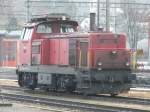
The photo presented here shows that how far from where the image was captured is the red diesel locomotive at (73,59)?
21.1 metres

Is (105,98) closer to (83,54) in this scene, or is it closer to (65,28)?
(83,54)

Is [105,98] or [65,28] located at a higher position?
[65,28]

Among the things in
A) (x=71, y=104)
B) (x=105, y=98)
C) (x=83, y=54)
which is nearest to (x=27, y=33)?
(x=83, y=54)

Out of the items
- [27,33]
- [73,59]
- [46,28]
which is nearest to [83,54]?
→ [73,59]

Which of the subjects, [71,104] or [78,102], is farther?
[78,102]

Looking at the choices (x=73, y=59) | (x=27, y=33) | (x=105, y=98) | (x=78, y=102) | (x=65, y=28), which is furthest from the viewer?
(x=27, y=33)

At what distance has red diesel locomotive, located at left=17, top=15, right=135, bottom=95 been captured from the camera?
69.2ft

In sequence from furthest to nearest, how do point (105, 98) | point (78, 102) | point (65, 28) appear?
1. point (65, 28)
2. point (105, 98)
3. point (78, 102)

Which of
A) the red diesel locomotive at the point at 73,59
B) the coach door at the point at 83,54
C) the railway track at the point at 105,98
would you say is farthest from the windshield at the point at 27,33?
the coach door at the point at 83,54

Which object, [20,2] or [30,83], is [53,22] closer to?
[30,83]

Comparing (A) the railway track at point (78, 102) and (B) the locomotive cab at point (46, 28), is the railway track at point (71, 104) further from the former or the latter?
(B) the locomotive cab at point (46, 28)

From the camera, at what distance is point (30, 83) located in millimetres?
25109

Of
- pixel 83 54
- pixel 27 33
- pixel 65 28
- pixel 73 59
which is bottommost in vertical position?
pixel 73 59

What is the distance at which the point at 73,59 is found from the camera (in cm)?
2208
